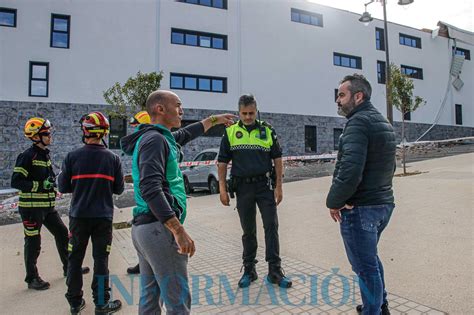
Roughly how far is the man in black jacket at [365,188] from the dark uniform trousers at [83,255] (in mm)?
2074

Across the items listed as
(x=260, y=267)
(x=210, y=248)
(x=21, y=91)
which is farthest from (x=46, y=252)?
(x=21, y=91)

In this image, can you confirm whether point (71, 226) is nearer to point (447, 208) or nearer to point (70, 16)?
point (447, 208)

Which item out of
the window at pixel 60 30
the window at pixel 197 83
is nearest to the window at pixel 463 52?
the window at pixel 197 83

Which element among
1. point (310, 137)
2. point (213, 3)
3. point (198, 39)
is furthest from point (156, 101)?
point (310, 137)

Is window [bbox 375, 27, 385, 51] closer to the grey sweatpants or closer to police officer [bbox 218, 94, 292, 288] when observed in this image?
police officer [bbox 218, 94, 292, 288]

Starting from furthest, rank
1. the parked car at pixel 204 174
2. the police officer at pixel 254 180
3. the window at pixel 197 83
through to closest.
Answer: the window at pixel 197 83 < the parked car at pixel 204 174 < the police officer at pixel 254 180

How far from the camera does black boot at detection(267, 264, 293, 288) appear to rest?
346cm

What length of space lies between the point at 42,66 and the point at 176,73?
6101mm

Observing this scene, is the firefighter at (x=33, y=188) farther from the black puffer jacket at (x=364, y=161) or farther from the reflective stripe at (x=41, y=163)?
the black puffer jacket at (x=364, y=161)

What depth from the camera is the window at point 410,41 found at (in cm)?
2519

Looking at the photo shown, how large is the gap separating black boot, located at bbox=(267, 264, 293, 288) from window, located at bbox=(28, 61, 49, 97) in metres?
15.2

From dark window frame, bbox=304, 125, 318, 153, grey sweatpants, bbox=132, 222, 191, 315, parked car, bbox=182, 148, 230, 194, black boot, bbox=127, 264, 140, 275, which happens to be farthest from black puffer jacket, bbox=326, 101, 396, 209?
dark window frame, bbox=304, 125, 318, 153

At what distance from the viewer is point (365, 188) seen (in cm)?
254

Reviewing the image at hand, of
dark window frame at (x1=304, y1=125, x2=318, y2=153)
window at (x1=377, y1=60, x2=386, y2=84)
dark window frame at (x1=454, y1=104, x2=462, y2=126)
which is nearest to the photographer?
dark window frame at (x1=304, y1=125, x2=318, y2=153)
